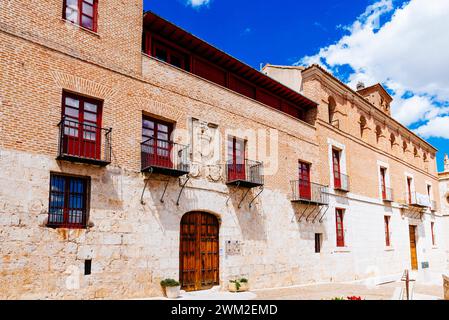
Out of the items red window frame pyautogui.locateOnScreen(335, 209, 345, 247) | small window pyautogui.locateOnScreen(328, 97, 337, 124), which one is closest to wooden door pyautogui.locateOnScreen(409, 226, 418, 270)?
red window frame pyautogui.locateOnScreen(335, 209, 345, 247)

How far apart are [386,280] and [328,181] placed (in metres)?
5.87

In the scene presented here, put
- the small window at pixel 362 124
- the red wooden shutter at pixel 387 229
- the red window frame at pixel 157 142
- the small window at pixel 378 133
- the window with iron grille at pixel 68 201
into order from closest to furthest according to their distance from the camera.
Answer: the window with iron grille at pixel 68 201
the red window frame at pixel 157 142
the small window at pixel 362 124
the red wooden shutter at pixel 387 229
the small window at pixel 378 133

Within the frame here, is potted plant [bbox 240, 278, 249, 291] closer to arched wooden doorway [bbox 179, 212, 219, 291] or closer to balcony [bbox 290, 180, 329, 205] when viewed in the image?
arched wooden doorway [bbox 179, 212, 219, 291]

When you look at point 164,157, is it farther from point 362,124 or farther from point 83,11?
point 362,124

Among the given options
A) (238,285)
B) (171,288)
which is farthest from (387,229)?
(171,288)

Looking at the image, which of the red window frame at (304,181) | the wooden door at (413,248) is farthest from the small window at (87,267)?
the wooden door at (413,248)

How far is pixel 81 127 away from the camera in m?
10.9

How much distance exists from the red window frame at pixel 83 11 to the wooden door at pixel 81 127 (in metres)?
2.04

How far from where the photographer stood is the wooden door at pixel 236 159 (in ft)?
48.4

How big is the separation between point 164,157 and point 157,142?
494mm

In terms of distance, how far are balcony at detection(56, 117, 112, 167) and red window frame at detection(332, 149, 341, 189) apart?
12243 millimetres

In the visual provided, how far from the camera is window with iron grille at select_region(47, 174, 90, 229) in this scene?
10.1 meters

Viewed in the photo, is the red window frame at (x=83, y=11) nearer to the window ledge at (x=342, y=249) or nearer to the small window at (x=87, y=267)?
the small window at (x=87, y=267)
